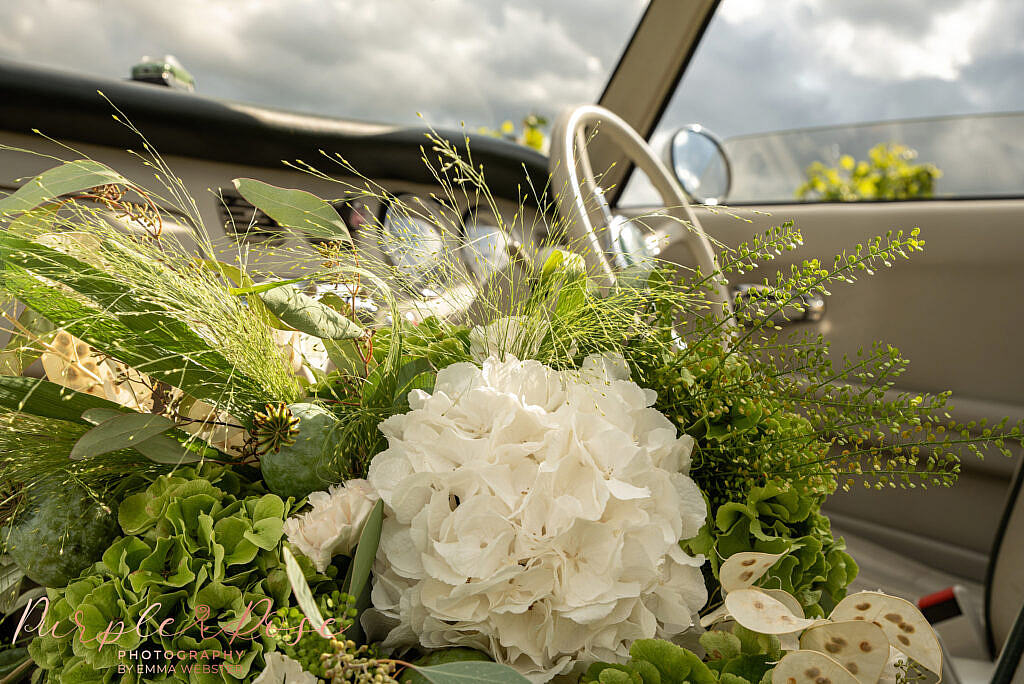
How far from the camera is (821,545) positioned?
51 centimetres

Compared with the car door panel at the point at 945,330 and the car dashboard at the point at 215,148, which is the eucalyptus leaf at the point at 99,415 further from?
the car door panel at the point at 945,330

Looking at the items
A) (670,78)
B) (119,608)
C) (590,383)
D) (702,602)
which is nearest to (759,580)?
(702,602)

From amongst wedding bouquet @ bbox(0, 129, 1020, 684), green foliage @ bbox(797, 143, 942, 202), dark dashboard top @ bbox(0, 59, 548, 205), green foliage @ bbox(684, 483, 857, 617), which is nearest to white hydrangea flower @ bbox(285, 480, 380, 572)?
wedding bouquet @ bbox(0, 129, 1020, 684)

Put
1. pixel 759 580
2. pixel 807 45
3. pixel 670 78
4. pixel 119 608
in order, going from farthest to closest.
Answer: pixel 807 45 → pixel 670 78 → pixel 759 580 → pixel 119 608

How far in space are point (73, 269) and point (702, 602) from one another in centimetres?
44

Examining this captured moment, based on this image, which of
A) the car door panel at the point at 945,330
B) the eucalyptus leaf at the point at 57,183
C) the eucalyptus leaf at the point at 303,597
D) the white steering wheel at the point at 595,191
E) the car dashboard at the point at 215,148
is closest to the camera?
the eucalyptus leaf at the point at 303,597

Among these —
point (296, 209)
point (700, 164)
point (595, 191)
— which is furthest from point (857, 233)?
point (296, 209)

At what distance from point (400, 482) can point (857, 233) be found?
179 centimetres

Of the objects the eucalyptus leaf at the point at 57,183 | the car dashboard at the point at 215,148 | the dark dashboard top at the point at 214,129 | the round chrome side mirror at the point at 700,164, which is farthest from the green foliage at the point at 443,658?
the round chrome side mirror at the point at 700,164

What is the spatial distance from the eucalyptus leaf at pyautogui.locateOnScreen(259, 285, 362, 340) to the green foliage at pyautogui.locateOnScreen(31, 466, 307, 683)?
0.35ft

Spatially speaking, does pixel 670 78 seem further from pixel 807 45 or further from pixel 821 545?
pixel 821 545

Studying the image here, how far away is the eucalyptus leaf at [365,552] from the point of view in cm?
40

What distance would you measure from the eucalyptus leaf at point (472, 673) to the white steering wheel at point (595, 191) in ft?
1.03

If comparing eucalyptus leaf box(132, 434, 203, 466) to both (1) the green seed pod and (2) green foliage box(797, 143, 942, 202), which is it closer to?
(1) the green seed pod
